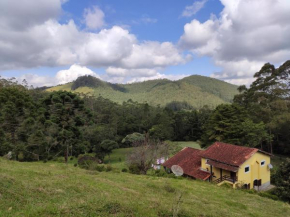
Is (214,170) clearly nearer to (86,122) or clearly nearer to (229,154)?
(229,154)

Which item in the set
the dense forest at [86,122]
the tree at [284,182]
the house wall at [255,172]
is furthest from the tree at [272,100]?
the tree at [284,182]

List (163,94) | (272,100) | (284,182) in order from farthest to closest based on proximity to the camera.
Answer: (163,94) → (272,100) → (284,182)

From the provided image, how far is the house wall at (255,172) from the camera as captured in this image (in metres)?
19.2

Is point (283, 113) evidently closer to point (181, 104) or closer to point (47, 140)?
point (47, 140)

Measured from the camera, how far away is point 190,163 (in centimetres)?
2352

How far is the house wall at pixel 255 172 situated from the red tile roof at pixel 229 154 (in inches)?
25.3

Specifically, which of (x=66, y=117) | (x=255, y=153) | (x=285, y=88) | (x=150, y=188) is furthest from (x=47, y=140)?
(x=285, y=88)

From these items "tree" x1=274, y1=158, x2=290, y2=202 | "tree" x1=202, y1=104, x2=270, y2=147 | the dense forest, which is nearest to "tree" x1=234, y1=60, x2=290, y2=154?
the dense forest

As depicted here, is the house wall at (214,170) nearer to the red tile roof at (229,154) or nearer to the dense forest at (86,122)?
the red tile roof at (229,154)

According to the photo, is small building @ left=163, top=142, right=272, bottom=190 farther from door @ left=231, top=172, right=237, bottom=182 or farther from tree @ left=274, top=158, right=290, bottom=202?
tree @ left=274, top=158, right=290, bottom=202

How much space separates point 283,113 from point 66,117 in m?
28.2

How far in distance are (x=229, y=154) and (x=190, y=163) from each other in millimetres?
4855

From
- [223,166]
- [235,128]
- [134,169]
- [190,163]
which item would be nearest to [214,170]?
[223,166]

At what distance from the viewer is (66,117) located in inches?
792
